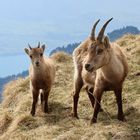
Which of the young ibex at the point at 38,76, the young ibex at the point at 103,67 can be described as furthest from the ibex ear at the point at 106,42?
the young ibex at the point at 38,76

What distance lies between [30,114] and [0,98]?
662cm

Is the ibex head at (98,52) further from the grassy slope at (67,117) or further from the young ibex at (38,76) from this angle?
the young ibex at (38,76)

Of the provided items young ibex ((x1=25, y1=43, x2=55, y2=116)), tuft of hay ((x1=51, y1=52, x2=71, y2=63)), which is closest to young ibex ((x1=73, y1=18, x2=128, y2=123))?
young ibex ((x1=25, y1=43, x2=55, y2=116))

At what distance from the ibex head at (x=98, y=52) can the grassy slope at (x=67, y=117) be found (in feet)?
5.60

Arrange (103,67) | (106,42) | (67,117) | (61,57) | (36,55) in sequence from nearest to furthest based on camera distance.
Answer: (106,42)
(103,67)
(67,117)
(36,55)
(61,57)

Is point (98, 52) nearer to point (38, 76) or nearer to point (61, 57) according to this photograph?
point (38, 76)

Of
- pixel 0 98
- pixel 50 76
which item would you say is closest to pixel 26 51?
pixel 50 76

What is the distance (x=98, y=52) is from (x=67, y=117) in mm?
3153

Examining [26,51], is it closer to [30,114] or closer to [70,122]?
[30,114]

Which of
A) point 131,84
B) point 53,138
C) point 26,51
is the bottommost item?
point 53,138

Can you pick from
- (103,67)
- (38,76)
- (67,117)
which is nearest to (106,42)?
(103,67)

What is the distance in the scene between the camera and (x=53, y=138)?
1409 cm

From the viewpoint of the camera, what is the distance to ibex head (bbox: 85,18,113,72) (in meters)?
13.3

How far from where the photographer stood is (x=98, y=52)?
44.0 ft
